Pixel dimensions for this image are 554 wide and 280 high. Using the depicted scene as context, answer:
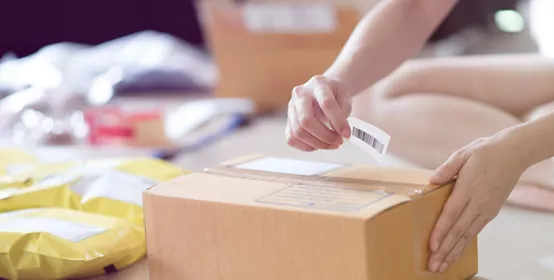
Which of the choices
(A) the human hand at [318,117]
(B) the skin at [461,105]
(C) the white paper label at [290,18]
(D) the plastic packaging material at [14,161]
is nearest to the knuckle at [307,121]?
(A) the human hand at [318,117]

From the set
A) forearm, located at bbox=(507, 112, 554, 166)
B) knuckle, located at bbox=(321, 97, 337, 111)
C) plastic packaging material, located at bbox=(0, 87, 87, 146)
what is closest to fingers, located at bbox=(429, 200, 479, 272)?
forearm, located at bbox=(507, 112, 554, 166)

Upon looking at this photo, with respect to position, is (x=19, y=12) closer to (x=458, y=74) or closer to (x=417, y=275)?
(x=458, y=74)

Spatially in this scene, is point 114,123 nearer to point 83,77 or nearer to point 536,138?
point 83,77

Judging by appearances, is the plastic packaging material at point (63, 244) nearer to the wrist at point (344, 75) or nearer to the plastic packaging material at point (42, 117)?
the wrist at point (344, 75)

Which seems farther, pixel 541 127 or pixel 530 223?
pixel 530 223

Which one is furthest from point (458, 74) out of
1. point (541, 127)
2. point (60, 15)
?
point (60, 15)

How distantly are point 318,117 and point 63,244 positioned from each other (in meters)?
0.39

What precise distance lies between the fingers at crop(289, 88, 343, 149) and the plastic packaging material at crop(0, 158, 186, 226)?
0.34 metres

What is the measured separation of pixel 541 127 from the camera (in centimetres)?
95

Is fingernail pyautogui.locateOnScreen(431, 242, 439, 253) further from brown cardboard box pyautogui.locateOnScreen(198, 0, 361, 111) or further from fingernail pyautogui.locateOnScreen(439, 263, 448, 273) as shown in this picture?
brown cardboard box pyautogui.locateOnScreen(198, 0, 361, 111)

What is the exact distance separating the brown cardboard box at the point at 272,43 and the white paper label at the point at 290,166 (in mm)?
1309

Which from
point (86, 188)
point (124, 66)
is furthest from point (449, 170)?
point (124, 66)

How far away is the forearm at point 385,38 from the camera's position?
1.21 m

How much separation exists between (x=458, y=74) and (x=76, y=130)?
3.66ft
